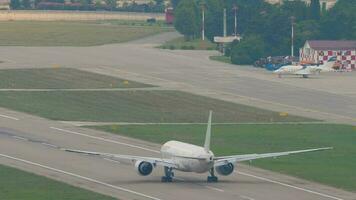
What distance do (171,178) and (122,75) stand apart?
89.8 metres

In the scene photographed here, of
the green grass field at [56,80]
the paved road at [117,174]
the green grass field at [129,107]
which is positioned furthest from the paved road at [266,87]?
the paved road at [117,174]

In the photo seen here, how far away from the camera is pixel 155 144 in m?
122

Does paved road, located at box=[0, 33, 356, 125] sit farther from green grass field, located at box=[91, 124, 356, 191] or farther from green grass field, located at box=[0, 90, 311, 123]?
green grass field, located at box=[91, 124, 356, 191]

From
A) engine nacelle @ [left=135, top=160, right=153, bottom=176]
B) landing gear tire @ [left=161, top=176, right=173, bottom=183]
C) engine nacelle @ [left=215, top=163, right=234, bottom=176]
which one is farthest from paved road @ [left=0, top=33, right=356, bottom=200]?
engine nacelle @ [left=215, top=163, right=234, bottom=176]

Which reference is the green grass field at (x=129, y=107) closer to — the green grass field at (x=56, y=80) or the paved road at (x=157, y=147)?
the paved road at (x=157, y=147)

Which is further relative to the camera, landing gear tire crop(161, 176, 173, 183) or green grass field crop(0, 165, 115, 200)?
landing gear tire crop(161, 176, 173, 183)

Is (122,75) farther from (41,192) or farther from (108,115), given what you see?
(41,192)

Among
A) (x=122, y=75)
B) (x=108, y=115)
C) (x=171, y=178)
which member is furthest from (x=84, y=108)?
(x=171, y=178)

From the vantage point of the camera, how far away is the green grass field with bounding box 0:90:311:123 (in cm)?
14300

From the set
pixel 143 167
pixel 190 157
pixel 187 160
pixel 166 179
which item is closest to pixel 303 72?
pixel 166 179

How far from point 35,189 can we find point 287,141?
32777mm

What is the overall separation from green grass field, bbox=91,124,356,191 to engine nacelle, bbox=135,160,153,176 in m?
11.9

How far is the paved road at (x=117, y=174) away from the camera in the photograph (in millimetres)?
95125

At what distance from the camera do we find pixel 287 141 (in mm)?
124375
